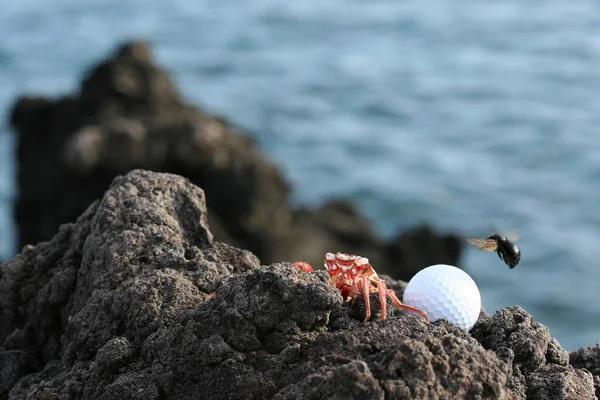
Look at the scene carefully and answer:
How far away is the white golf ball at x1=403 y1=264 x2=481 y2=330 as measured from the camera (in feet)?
14.4

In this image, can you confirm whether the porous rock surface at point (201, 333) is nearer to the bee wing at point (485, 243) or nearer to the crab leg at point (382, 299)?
the crab leg at point (382, 299)

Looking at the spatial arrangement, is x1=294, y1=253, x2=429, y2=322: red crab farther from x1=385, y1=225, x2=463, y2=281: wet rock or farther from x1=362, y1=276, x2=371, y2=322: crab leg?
x1=385, y1=225, x2=463, y2=281: wet rock

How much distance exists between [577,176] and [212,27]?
11775 mm

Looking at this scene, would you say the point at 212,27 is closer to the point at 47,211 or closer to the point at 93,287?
the point at 47,211

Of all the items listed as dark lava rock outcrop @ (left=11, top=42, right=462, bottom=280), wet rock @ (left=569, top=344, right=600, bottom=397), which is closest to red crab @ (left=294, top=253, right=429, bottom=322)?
wet rock @ (left=569, top=344, right=600, bottom=397)

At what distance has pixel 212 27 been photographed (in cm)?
2478

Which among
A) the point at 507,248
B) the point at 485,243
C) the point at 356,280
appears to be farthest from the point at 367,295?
the point at 507,248

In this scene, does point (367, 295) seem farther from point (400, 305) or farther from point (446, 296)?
point (446, 296)

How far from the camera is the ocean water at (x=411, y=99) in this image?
15.6 metres

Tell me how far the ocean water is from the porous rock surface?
9735mm

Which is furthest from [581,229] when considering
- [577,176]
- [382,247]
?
[382,247]

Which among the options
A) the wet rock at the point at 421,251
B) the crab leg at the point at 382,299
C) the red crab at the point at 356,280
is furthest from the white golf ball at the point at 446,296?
the wet rock at the point at 421,251

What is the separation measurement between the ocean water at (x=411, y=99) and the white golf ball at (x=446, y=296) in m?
9.42

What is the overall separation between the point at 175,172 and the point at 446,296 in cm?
749
